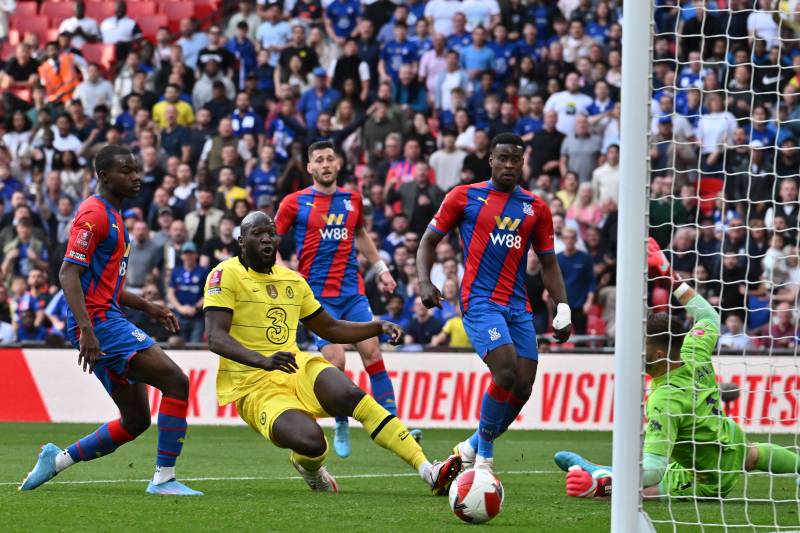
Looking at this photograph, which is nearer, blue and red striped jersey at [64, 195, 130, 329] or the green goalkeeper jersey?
the green goalkeeper jersey

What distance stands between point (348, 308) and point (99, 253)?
3999 millimetres

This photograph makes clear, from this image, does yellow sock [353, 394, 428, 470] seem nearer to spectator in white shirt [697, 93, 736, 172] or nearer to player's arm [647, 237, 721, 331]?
player's arm [647, 237, 721, 331]

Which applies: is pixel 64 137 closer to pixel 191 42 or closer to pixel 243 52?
pixel 191 42

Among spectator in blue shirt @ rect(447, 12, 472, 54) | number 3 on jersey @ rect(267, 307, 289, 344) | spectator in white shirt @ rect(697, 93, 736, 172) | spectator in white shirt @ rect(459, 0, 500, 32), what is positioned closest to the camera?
number 3 on jersey @ rect(267, 307, 289, 344)

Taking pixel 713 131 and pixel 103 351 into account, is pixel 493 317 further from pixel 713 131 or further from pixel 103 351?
pixel 713 131

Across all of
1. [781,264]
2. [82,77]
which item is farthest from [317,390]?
[82,77]

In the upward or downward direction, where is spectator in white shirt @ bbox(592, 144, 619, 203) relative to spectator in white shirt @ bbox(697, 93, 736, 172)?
downward

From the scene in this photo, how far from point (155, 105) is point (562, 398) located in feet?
29.9

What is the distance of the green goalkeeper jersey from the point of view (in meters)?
8.34

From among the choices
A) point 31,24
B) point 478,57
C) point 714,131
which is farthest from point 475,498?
point 31,24

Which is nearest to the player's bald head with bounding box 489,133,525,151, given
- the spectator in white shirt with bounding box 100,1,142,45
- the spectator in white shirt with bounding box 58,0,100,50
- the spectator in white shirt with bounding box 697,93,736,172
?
the spectator in white shirt with bounding box 697,93,736,172

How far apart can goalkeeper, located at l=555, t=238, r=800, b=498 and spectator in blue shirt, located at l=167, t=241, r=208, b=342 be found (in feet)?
32.5

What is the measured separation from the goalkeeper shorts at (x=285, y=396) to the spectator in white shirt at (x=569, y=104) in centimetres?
1168

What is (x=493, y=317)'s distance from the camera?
974cm
